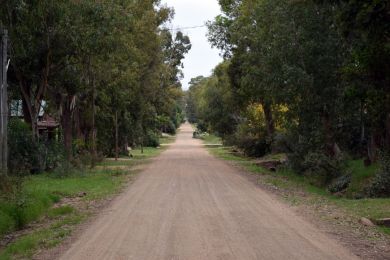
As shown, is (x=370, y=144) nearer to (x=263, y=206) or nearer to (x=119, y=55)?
(x=263, y=206)

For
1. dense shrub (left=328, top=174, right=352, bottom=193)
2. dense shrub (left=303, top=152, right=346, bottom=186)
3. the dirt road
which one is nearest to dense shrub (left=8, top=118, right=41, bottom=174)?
the dirt road

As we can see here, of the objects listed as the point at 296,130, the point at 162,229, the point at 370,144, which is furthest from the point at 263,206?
the point at 296,130

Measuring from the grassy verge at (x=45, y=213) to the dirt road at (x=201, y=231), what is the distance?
0.70m

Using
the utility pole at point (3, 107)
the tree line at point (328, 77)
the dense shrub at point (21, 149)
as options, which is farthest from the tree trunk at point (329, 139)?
the utility pole at point (3, 107)

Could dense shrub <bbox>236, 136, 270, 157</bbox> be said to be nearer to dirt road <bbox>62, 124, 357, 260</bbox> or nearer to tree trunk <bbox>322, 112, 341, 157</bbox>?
tree trunk <bbox>322, 112, 341, 157</bbox>

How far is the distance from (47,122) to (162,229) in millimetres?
36138

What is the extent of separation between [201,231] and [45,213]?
5.54 m

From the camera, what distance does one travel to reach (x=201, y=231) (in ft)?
37.9

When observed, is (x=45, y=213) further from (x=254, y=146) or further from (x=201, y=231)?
(x=254, y=146)

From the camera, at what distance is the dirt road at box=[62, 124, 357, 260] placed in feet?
31.2

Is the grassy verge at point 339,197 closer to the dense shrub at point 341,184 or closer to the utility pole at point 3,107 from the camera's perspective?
the dense shrub at point 341,184

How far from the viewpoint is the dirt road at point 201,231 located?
9500 mm

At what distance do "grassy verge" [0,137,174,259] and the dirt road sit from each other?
0.70 m

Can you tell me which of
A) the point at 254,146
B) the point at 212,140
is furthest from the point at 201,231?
the point at 212,140
